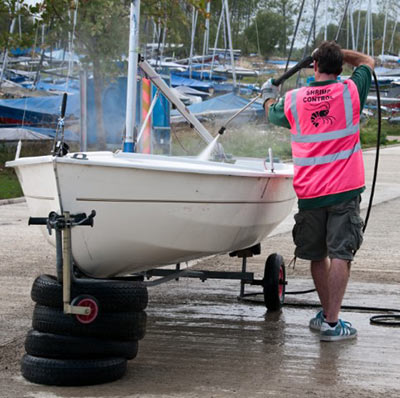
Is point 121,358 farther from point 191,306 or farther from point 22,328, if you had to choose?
point 191,306

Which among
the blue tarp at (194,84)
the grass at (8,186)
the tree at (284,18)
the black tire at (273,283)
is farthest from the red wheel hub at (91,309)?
the tree at (284,18)

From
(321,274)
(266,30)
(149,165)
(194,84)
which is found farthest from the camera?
(266,30)

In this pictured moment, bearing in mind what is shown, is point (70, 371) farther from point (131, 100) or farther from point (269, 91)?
point (269, 91)

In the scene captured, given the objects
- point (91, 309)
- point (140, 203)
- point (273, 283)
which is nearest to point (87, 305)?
point (91, 309)

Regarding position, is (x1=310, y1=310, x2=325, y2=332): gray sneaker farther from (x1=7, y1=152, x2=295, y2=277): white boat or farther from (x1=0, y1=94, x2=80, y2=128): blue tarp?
(x1=0, y1=94, x2=80, y2=128): blue tarp

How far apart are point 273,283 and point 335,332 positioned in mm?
948

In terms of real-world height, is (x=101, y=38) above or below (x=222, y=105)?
above

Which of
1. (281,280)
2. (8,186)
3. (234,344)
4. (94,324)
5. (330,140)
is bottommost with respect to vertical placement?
(8,186)

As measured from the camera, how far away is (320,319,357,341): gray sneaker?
6160 millimetres

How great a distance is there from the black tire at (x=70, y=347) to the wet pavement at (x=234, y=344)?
173mm

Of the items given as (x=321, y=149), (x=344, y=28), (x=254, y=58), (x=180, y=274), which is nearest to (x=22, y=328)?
(x=180, y=274)

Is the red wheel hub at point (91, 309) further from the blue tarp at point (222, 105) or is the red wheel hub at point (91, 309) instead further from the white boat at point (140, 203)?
the blue tarp at point (222, 105)

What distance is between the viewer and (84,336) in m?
5.11

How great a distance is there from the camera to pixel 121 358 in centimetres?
518
